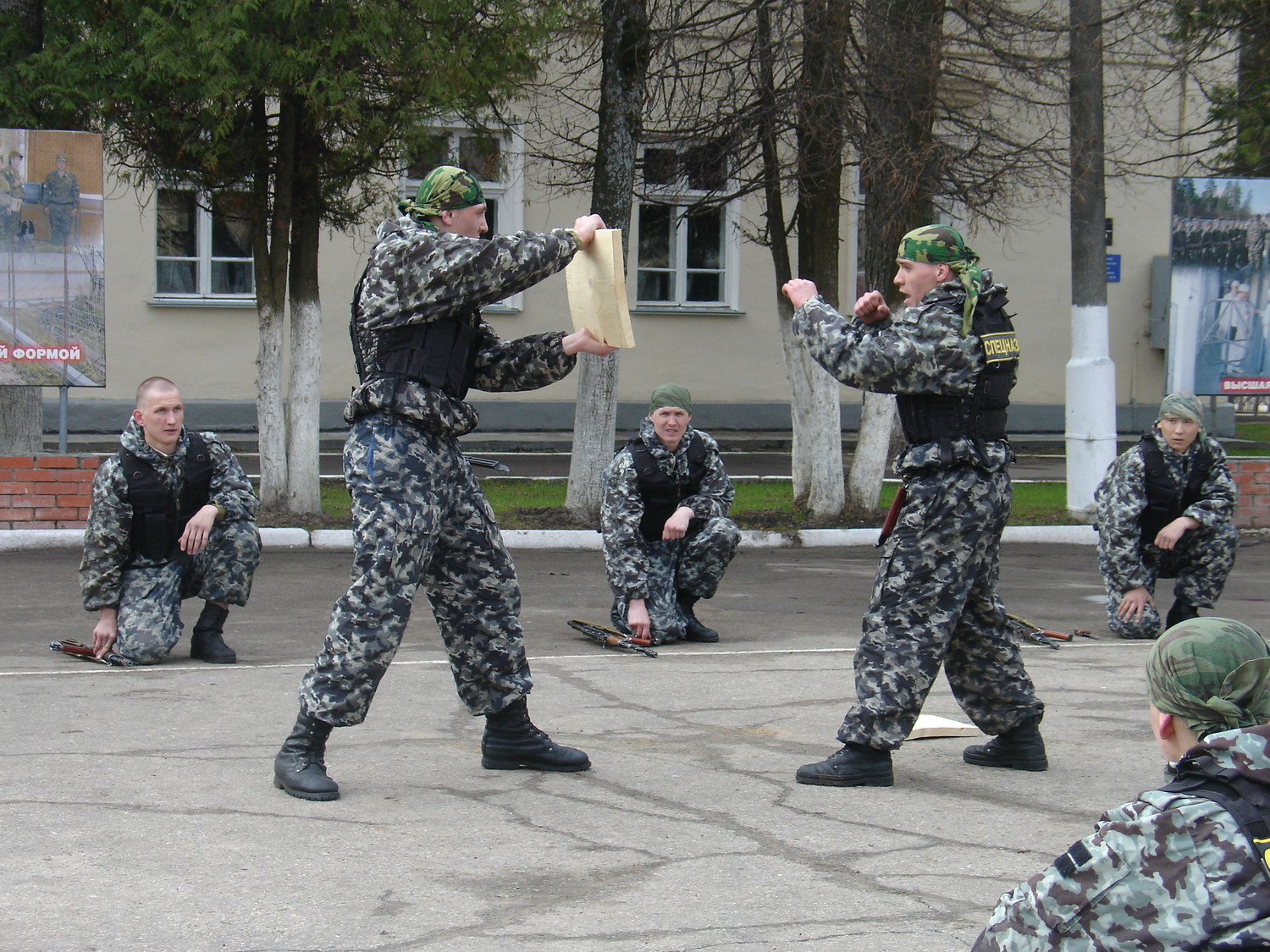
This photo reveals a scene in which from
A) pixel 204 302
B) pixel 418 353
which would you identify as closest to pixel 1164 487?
pixel 418 353

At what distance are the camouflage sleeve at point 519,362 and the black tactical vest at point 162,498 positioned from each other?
261cm

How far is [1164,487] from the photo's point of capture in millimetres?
7906

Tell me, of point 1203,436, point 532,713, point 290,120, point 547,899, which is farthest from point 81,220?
point 547,899

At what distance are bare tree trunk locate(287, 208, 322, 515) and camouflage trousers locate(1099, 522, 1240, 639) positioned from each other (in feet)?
22.1

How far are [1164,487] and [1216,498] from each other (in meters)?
0.29

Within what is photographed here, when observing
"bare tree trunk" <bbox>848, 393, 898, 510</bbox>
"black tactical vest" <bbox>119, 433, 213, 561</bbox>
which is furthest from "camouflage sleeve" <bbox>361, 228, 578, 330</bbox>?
"bare tree trunk" <bbox>848, 393, 898, 510</bbox>

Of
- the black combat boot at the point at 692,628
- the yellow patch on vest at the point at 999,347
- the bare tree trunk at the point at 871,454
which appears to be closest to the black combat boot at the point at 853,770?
the yellow patch on vest at the point at 999,347

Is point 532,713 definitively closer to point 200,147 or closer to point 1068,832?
point 1068,832

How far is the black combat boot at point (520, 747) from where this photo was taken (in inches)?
191

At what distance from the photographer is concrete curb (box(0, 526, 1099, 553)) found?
11.0 m

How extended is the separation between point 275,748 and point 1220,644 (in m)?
3.65

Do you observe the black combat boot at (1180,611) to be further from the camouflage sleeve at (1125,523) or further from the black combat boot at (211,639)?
the black combat boot at (211,639)

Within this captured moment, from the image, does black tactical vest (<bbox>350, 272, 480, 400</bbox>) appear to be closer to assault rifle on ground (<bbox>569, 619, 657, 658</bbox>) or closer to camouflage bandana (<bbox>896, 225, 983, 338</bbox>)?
camouflage bandana (<bbox>896, 225, 983, 338</bbox>)

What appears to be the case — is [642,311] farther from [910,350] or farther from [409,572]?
[409,572]
